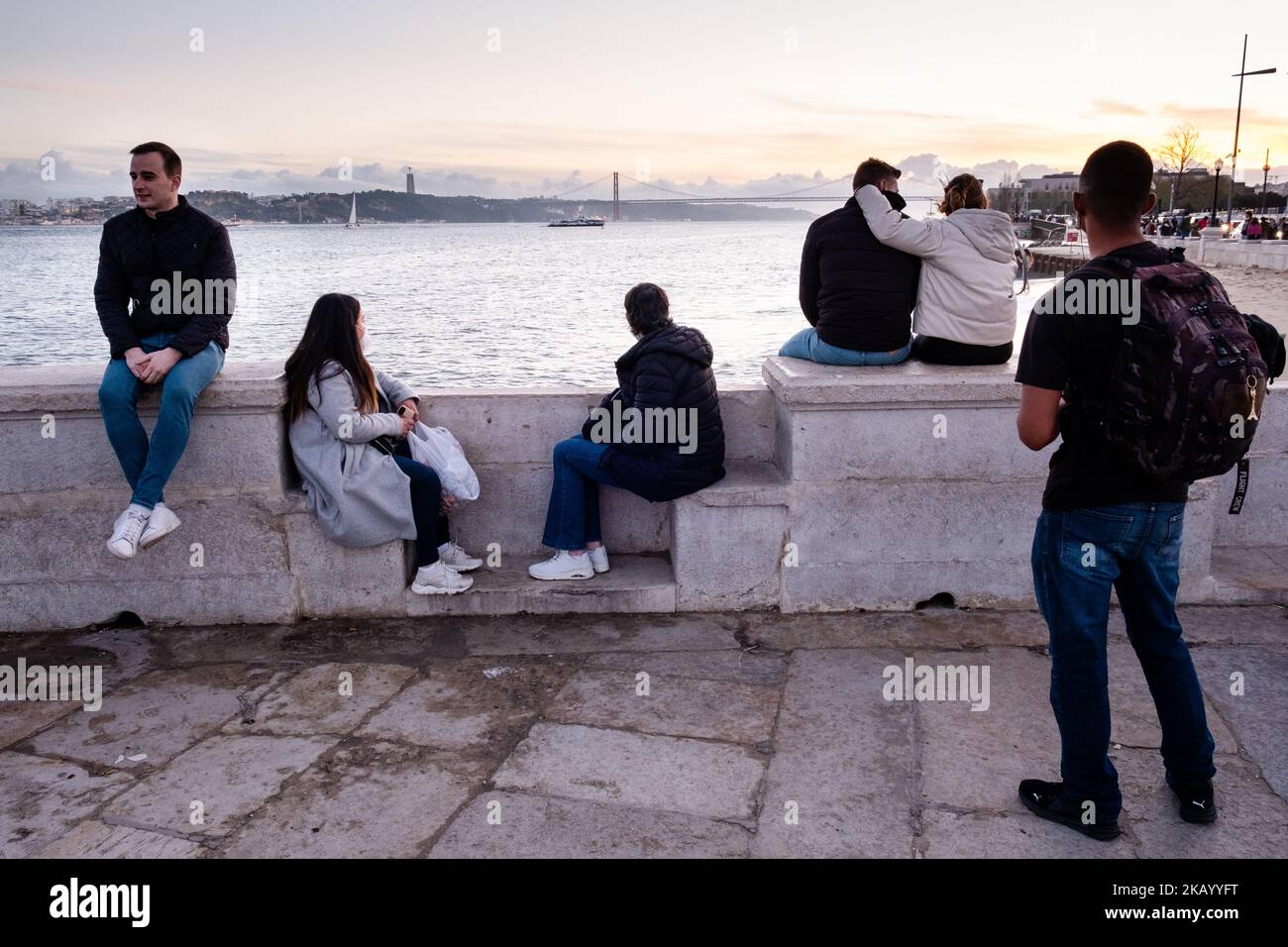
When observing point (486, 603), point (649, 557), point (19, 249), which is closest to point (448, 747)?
point (486, 603)

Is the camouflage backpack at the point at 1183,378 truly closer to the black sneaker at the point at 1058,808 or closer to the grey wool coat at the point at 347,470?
the black sneaker at the point at 1058,808

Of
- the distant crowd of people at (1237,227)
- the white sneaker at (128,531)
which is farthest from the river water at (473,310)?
the white sneaker at (128,531)

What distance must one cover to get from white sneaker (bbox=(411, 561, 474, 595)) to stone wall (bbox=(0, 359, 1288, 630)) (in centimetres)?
5

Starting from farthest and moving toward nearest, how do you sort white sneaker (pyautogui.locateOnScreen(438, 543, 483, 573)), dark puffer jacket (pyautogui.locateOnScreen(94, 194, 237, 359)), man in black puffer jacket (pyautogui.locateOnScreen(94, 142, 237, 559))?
white sneaker (pyautogui.locateOnScreen(438, 543, 483, 573)), dark puffer jacket (pyautogui.locateOnScreen(94, 194, 237, 359)), man in black puffer jacket (pyautogui.locateOnScreen(94, 142, 237, 559))

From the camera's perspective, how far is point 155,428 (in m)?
4.63

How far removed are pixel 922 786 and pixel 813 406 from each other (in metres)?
1.91

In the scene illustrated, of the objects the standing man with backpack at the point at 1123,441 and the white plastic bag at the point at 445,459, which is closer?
the standing man with backpack at the point at 1123,441

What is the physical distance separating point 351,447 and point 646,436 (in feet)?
4.25

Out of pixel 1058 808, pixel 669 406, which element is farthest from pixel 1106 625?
pixel 669 406

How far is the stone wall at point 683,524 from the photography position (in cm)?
482

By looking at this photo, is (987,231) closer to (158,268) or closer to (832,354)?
(832,354)

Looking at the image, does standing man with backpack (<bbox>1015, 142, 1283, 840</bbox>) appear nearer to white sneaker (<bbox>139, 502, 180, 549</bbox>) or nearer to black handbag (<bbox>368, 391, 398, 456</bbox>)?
black handbag (<bbox>368, 391, 398, 456</bbox>)

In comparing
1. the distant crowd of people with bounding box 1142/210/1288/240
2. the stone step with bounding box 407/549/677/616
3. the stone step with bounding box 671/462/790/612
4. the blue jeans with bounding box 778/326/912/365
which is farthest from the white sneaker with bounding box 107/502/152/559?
the distant crowd of people with bounding box 1142/210/1288/240

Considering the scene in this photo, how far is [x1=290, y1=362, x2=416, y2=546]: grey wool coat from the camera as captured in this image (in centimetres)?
473
